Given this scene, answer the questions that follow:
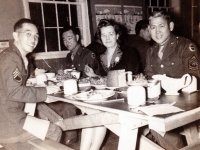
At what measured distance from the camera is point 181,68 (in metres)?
2.12

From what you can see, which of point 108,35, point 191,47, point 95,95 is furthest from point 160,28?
point 95,95

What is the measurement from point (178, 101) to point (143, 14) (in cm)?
462

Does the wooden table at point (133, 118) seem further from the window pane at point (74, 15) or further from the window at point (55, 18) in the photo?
the window pane at point (74, 15)

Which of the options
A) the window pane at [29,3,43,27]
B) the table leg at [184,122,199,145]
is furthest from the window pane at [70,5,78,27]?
the table leg at [184,122,199,145]

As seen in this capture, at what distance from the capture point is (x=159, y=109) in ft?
3.72

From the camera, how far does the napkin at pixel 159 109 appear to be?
1078 millimetres

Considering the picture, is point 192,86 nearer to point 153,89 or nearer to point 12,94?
point 153,89

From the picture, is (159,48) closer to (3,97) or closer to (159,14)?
(159,14)

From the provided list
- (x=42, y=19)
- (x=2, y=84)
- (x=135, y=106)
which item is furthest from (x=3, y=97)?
(x=42, y=19)

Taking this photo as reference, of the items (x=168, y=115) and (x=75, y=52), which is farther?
(x=75, y=52)

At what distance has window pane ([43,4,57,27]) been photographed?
13.3ft

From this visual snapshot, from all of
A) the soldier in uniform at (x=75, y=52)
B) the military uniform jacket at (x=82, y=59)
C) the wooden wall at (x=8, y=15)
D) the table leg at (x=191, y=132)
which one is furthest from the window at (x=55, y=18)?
the table leg at (x=191, y=132)

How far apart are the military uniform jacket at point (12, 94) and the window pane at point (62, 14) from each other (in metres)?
2.68

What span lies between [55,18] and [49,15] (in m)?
0.13
